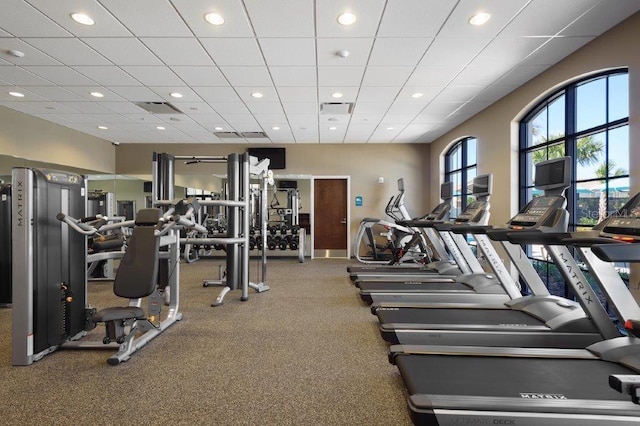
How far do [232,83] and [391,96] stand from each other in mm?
2276

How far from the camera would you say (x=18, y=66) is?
4316 mm

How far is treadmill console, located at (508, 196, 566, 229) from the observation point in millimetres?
2953

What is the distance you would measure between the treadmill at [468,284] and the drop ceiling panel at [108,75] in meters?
4.01

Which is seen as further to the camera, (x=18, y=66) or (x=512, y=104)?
(x=512, y=104)

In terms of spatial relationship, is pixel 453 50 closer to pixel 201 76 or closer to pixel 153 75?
pixel 201 76

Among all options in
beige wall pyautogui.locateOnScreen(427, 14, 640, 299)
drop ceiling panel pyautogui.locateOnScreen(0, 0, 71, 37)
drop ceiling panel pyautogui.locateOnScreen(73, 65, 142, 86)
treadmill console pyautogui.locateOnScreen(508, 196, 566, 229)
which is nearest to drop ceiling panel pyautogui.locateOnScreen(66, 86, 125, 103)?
drop ceiling panel pyautogui.locateOnScreen(73, 65, 142, 86)

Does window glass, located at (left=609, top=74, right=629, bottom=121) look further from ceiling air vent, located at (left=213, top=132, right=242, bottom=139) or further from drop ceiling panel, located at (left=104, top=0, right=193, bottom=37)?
ceiling air vent, located at (left=213, top=132, right=242, bottom=139)

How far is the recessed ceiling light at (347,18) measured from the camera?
10.4ft

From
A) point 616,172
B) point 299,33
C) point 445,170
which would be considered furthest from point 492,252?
point 445,170

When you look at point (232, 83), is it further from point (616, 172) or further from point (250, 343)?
point (616, 172)

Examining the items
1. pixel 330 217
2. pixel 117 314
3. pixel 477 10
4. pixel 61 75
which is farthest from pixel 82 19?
pixel 330 217

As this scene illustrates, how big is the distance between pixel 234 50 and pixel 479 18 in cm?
240

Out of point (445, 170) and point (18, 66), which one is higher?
point (18, 66)

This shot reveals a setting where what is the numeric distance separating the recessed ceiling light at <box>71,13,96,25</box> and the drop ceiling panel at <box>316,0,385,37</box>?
2.03 metres
